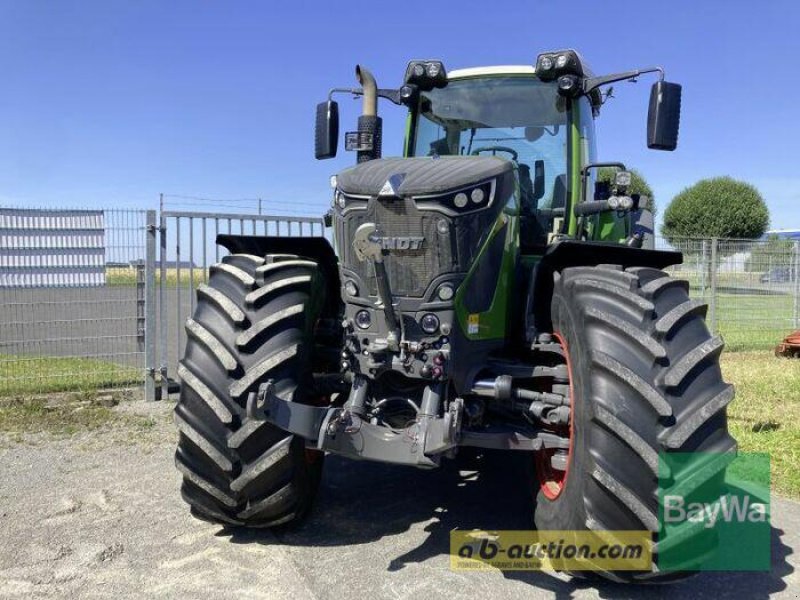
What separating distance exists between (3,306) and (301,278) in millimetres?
5064

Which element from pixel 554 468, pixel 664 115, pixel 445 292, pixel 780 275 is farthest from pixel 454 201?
pixel 780 275

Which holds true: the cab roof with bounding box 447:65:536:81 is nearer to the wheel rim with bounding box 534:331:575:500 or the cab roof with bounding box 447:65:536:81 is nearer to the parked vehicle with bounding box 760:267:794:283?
the wheel rim with bounding box 534:331:575:500

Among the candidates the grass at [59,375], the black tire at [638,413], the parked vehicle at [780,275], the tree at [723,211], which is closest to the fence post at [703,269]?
the parked vehicle at [780,275]

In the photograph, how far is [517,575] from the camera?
3.50m

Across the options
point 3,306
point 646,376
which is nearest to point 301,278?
point 646,376

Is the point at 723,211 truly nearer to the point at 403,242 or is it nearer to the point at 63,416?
the point at 63,416

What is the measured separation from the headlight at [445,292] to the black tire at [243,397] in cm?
82

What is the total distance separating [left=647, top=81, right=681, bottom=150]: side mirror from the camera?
4383mm

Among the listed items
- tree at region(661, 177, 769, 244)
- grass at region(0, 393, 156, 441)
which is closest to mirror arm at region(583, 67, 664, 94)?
grass at region(0, 393, 156, 441)

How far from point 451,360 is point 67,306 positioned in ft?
18.9

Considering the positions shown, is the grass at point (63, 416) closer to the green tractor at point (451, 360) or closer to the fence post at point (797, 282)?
the green tractor at point (451, 360)

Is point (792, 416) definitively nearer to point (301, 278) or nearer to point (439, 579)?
point (439, 579)

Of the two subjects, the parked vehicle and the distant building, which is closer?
the distant building

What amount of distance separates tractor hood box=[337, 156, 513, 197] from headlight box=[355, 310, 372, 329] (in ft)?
2.02
